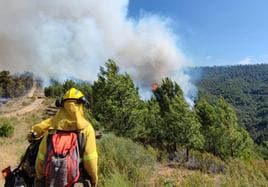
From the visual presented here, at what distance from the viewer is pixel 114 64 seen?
27875 millimetres

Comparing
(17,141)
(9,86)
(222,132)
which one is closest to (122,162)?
(17,141)

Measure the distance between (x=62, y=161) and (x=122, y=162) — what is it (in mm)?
3664

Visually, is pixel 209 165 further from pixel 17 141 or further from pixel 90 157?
pixel 17 141

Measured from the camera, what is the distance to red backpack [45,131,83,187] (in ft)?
12.7

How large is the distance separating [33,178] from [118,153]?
3.40 meters

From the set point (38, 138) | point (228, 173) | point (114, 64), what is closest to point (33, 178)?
point (38, 138)

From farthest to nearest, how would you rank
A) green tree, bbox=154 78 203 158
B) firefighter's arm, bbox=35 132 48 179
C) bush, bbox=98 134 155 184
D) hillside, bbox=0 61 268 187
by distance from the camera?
1. green tree, bbox=154 78 203 158
2. bush, bbox=98 134 155 184
3. hillside, bbox=0 61 268 187
4. firefighter's arm, bbox=35 132 48 179

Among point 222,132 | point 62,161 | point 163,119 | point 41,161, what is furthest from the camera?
point 222,132

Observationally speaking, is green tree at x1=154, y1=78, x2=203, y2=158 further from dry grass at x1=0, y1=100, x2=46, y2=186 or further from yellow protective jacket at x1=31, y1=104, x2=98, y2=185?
yellow protective jacket at x1=31, y1=104, x2=98, y2=185

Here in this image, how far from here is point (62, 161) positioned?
386 centimetres

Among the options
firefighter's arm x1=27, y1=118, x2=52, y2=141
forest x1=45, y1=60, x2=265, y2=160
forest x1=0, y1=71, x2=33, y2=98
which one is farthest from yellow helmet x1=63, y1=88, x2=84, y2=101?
forest x1=0, y1=71, x2=33, y2=98

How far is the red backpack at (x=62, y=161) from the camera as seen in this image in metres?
3.86

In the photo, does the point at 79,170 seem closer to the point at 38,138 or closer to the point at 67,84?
the point at 38,138

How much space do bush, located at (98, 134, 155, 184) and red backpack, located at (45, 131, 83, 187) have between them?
234 centimetres
